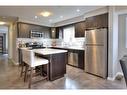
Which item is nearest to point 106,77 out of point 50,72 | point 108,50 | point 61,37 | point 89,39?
point 108,50

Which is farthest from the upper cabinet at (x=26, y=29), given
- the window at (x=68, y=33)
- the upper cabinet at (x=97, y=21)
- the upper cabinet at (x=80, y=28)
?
the upper cabinet at (x=97, y=21)

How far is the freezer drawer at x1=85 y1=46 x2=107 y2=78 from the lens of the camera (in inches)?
152

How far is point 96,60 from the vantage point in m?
4.13

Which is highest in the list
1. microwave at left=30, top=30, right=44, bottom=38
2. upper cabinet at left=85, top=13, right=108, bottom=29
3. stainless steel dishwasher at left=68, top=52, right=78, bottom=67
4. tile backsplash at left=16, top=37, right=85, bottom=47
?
upper cabinet at left=85, top=13, right=108, bottom=29

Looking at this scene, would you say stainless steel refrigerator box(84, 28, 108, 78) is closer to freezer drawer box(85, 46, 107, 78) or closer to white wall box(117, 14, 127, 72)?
freezer drawer box(85, 46, 107, 78)

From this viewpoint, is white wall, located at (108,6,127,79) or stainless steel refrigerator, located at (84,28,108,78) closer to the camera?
white wall, located at (108,6,127,79)

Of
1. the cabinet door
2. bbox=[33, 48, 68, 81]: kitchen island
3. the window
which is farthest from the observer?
the cabinet door

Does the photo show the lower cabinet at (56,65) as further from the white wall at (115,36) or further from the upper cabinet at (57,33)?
the upper cabinet at (57,33)

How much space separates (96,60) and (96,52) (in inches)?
10.6

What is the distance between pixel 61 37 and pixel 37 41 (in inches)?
56.7

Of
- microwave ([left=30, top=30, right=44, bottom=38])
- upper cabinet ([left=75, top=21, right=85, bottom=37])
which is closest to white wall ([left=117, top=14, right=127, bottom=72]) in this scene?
upper cabinet ([left=75, top=21, right=85, bottom=37])

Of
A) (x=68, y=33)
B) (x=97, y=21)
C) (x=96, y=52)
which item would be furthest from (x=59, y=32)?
(x=96, y=52)

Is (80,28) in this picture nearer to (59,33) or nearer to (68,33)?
(68,33)
